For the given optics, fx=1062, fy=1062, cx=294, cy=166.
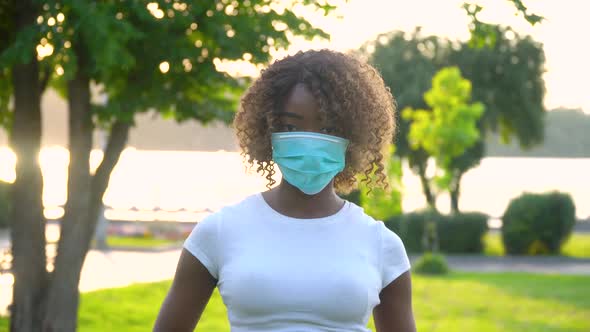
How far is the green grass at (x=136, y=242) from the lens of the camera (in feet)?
90.5

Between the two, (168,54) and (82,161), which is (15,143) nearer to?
(82,161)

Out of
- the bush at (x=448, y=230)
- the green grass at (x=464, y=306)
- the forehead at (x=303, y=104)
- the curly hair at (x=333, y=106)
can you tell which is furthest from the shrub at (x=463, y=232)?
the forehead at (x=303, y=104)

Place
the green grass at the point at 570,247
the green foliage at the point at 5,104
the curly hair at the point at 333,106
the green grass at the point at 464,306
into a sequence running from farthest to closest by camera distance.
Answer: the green grass at the point at 570,247 < the green grass at the point at 464,306 < the green foliage at the point at 5,104 < the curly hair at the point at 333,106

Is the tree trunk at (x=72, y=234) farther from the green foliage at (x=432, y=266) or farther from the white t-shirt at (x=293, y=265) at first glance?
the green foliage at (x=432, y=266)

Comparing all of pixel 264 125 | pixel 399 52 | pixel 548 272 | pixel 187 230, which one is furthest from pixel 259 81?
pixel 399 52

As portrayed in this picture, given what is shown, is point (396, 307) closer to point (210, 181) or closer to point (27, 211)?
point (27, 211)

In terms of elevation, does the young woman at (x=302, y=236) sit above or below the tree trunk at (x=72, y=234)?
above

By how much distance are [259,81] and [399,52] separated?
43.1 m

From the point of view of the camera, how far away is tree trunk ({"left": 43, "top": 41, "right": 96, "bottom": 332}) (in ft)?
31.0

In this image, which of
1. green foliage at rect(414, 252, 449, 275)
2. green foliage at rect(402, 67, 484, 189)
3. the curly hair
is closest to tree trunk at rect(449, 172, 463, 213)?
green foliage at rect(402, 67, 484, 189)

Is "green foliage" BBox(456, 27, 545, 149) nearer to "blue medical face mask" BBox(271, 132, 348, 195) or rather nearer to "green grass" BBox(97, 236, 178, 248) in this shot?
"green grass" BBox(97, 236, 178, 248)

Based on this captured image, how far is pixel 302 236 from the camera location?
93.5 inches

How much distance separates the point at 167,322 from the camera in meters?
2.48

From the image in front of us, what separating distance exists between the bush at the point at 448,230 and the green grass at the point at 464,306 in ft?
22.2
